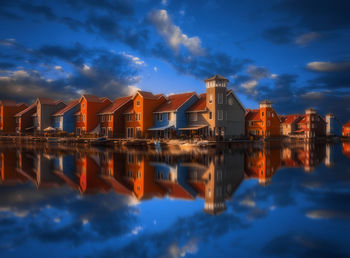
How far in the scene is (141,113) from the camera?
2181 inches

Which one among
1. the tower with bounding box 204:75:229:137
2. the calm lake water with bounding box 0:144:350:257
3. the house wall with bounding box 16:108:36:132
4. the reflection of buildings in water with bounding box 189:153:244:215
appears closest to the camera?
the calm lake water with bounding box 0:144:350:257

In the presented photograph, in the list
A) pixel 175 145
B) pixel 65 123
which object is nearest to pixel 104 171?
pixel 175 145

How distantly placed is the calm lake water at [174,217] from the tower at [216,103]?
112 feet

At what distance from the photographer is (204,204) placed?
10.8 m

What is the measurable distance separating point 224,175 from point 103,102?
55466 mm

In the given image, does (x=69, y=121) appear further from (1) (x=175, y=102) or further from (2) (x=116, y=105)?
(1) (x=175, y=102)

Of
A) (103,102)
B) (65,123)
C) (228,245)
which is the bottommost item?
(228,245)

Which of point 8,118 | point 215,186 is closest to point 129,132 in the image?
point 215,186

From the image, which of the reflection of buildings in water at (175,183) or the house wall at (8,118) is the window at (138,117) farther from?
the house wall at (8,118)

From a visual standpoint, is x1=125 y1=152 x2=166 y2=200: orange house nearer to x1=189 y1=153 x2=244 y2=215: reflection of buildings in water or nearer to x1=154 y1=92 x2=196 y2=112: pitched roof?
x1=189 y1=153 x2=244 y2=215: reflection of buildings in water

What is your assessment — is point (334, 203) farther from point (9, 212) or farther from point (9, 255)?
point (9, 212)

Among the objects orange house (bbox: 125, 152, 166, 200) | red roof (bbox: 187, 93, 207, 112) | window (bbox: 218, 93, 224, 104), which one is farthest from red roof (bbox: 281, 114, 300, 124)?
orange house (bbox: 125, 152, 166, 200)

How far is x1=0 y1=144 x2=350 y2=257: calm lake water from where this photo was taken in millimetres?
7113

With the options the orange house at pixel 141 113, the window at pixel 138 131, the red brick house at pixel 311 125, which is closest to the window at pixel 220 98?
the orange house at pixel 141 113
